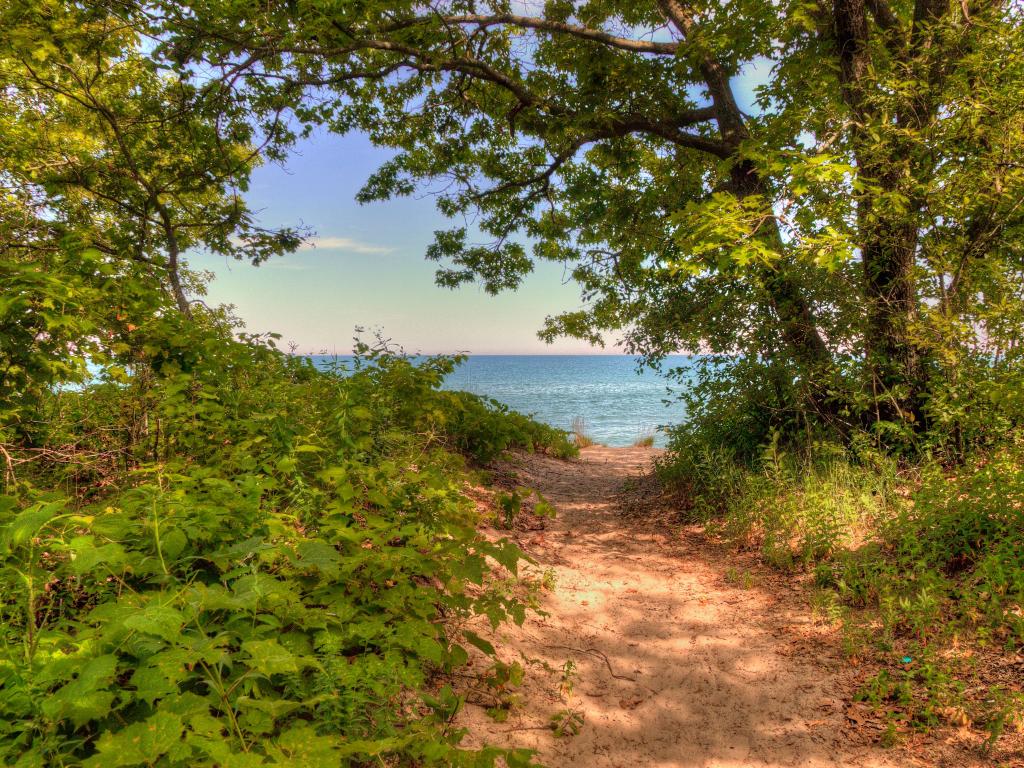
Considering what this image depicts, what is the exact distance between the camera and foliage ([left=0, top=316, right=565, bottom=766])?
1681mm

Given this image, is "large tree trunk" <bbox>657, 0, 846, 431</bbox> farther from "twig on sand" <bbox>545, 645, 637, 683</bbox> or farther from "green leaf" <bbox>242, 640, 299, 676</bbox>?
"green leaf" <bbox>242, 640, 299, 676</bbox>

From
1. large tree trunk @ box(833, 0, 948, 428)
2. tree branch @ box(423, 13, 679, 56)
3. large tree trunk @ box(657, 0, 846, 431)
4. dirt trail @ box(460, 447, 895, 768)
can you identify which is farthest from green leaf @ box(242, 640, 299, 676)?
tree branch @ box(423, 13, 679, 56)

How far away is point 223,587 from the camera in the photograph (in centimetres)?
228

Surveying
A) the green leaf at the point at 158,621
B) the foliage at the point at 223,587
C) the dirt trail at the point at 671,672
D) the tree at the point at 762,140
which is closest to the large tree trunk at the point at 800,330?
the tree at the point at 762,140

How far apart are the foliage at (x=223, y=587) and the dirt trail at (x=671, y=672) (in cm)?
80

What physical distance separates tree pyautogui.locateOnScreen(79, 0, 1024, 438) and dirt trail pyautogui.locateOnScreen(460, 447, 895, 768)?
3084 mm

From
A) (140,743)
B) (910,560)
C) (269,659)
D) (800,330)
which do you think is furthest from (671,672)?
(800,330)

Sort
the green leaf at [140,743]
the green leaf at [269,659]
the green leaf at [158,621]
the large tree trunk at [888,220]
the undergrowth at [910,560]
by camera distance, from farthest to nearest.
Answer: the large tree trunk at [888,220] < the undergrowth at [910,560] < the green leaf at [269,659] < the green leaf at [158,621] < the green leaf at [140,743]

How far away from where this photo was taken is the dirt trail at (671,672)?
2811 millimetres

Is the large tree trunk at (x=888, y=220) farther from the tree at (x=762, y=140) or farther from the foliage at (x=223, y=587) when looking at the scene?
the foliage at (x=223, y=587)

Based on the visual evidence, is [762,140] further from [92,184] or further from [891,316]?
[92,184]

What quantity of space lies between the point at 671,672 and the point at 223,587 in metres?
3.01

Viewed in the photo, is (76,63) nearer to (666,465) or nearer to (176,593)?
(176,593)

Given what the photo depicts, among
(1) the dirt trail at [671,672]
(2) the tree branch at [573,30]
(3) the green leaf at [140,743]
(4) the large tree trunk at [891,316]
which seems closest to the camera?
(3) the green leaf at [140,743]
